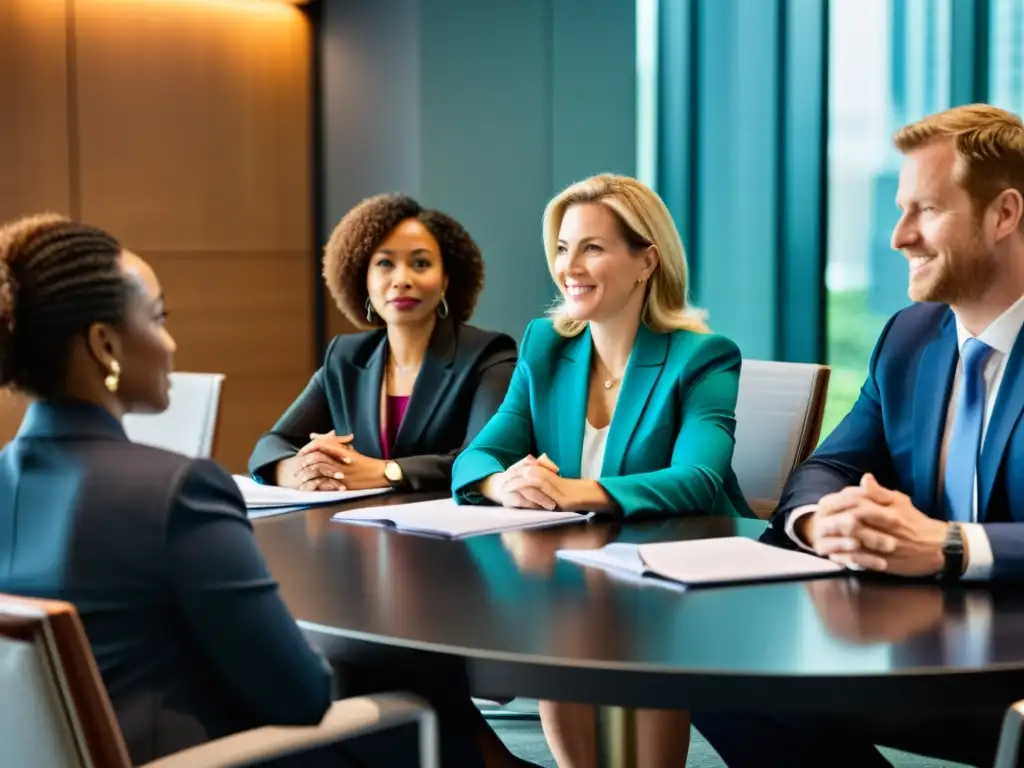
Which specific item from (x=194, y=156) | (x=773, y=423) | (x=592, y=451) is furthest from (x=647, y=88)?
(x=592, y=451)

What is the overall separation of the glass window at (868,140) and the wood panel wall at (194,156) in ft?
7.59

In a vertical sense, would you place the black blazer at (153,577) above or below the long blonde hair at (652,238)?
below

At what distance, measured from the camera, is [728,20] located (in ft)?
17.0

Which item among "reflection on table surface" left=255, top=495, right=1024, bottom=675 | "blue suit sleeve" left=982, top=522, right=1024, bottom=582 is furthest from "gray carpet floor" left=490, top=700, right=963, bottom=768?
"blue suit sleeve" left=982, top=522, right=1024, bottom=582

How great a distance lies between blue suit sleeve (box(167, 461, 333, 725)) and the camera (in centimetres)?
155

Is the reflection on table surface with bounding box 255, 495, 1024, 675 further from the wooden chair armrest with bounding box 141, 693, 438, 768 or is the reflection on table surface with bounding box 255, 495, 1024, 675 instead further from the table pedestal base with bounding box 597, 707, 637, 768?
the table pedestal base with bounding box 597, 707, 637, 768

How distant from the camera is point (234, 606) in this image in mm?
1559

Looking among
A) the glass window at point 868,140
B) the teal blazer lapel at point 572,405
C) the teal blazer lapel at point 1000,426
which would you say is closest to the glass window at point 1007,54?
the glass window at point 868,140

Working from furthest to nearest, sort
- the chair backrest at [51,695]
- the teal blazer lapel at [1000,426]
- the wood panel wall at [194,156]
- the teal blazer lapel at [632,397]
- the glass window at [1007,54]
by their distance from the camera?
the wood panel wall at [194,156] → the glass window at [1007,54] → the teal blazer lapel at [632,397] → the teal blazer lapel at [1000,426] → the chair backrest at [51,695]

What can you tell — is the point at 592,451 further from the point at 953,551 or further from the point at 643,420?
the point at 953,551

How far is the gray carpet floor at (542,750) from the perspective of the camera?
349cm

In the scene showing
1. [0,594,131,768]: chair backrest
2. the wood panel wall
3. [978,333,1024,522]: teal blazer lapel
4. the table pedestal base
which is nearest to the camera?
[0,594,131,768]: chair backrest

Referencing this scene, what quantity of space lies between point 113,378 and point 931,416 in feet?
4.71

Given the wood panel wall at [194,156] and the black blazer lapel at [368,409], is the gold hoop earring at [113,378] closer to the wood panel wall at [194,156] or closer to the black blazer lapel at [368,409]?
the black blazer lapel at [368,409]
